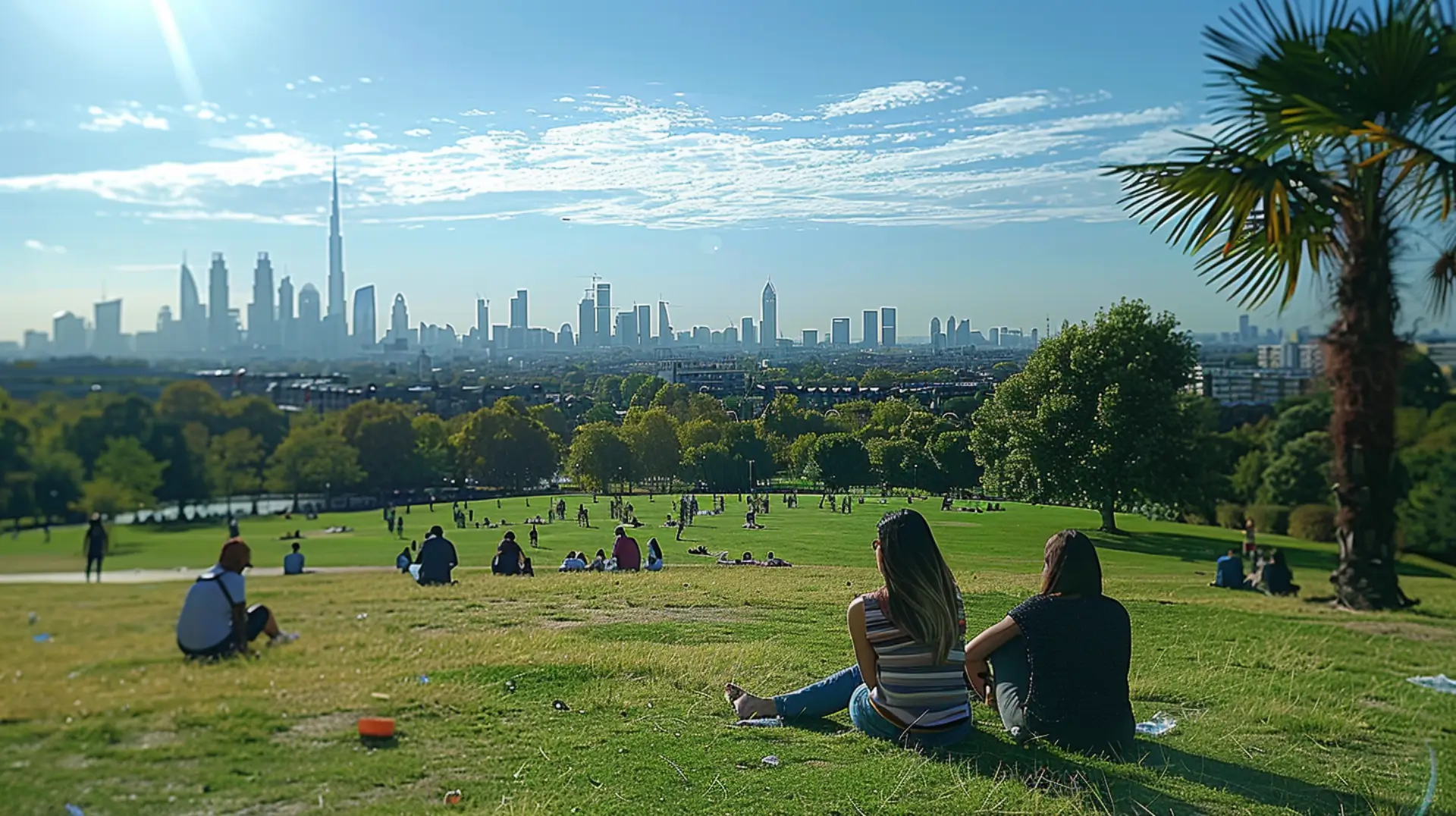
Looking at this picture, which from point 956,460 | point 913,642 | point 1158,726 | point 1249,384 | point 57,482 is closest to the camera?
point 57,482

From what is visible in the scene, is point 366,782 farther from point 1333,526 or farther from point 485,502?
point 1333,526

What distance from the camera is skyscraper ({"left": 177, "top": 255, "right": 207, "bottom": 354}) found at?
4691mm

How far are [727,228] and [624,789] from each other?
3.34m

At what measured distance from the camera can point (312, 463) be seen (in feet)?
15.5

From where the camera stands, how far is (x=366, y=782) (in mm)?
4129

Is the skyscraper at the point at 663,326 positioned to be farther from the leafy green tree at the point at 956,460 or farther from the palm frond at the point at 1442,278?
the palm frond at the point at 1442,278

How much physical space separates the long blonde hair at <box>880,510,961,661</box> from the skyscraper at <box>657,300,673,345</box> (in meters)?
2.23

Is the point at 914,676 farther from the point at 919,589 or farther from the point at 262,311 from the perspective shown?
the point at 262,311

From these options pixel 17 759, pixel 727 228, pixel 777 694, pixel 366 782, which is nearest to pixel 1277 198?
pixel 727 228

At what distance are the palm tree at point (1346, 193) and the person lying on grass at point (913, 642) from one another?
3.10 meters

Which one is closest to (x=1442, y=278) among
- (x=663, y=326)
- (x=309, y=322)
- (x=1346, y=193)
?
(x=1346, y=193)

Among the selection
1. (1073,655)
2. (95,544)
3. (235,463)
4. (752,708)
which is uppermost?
(235,463)

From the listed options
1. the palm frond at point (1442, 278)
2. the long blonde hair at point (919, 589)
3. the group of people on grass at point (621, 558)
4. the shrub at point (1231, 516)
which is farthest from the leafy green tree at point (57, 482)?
the palm frond at point (1442, 278)

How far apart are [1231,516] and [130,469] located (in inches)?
255
